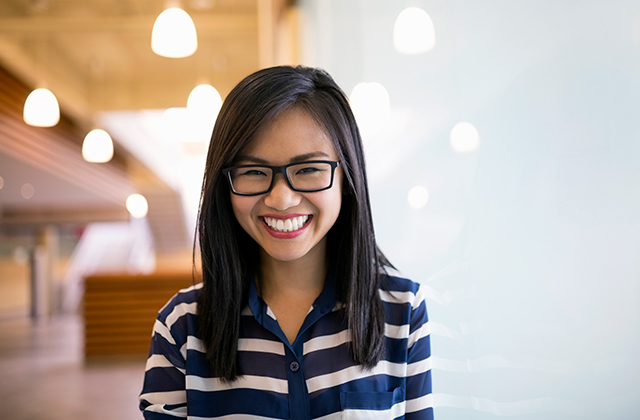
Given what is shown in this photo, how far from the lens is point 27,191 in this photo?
33.5ft

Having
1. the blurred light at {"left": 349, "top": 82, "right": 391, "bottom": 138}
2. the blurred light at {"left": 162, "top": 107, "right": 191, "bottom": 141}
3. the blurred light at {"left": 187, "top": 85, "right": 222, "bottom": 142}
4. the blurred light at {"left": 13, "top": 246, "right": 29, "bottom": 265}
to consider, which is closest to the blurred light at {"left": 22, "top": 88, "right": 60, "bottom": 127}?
the blurred light at {"left": 187, "top": 85, "right": 222, "bottom": 142}

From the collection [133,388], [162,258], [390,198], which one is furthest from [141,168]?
[390,198]

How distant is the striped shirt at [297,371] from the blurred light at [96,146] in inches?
194

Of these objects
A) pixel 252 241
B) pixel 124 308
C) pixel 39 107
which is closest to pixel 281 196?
pixel 252 241

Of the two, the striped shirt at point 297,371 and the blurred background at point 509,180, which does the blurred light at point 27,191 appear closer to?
the blurred background at point 509,180

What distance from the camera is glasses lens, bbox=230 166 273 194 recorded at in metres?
1.04

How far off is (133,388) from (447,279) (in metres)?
3.83

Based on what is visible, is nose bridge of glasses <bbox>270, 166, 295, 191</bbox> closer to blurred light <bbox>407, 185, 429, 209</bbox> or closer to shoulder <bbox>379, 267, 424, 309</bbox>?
shoulder <bbox>379, 267, 424, 309</bbox>

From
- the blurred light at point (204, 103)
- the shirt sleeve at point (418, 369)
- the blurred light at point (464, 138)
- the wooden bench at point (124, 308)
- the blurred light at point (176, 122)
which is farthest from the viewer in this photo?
the blurred light at point (176, 122)

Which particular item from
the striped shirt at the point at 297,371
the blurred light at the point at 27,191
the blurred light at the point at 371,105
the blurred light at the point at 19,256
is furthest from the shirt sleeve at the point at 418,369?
the blurred light at the point at 19,256

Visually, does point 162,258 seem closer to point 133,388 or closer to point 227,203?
point 133,388

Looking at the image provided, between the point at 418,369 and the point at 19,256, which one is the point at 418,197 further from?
the point at 19,256

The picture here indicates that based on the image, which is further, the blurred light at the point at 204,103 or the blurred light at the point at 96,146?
the blurred light at the point at 96,146

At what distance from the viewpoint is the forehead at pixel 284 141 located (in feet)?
3.41
